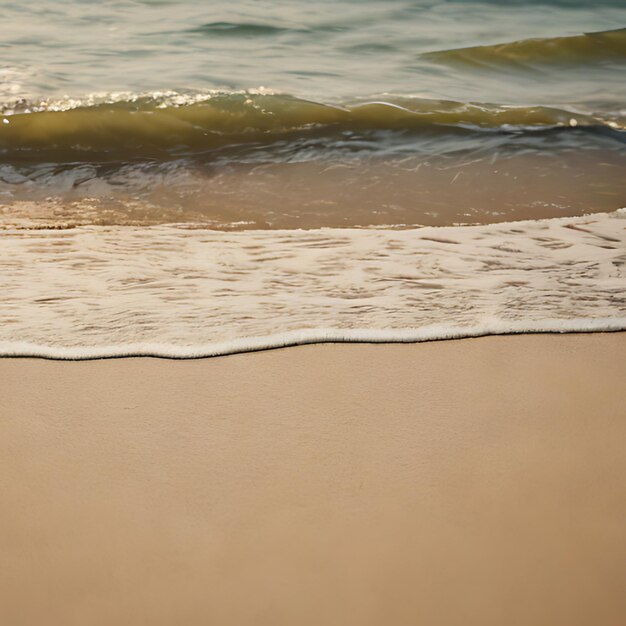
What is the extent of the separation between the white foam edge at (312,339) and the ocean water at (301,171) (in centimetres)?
2

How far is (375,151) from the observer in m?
5.06

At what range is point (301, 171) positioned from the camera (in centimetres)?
464

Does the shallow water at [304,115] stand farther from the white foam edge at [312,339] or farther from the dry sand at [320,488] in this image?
the dry sand at [320,488]

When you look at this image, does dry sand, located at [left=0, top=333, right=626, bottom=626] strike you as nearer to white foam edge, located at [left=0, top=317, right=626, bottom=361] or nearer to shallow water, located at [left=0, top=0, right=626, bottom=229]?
white foam edge, located at [left=0, top=317, right=626, bottom=361]

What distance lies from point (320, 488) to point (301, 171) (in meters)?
3.17

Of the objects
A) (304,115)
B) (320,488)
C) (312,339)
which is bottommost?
(320,488)

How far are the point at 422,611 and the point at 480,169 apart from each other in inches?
142

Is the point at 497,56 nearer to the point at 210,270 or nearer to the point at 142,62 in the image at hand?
the point at 142,62

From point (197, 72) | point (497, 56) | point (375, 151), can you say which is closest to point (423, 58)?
point (497, 56)

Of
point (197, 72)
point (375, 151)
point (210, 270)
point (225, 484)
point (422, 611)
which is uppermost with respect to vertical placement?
point (197, 72)

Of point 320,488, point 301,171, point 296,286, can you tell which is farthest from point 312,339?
point 301,171

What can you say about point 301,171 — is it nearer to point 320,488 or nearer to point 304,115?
point 304,115

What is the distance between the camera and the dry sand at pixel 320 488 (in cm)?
144

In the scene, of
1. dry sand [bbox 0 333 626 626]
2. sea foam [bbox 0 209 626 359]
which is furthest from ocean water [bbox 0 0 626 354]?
dry sand [bbox 0 333 626 626]
